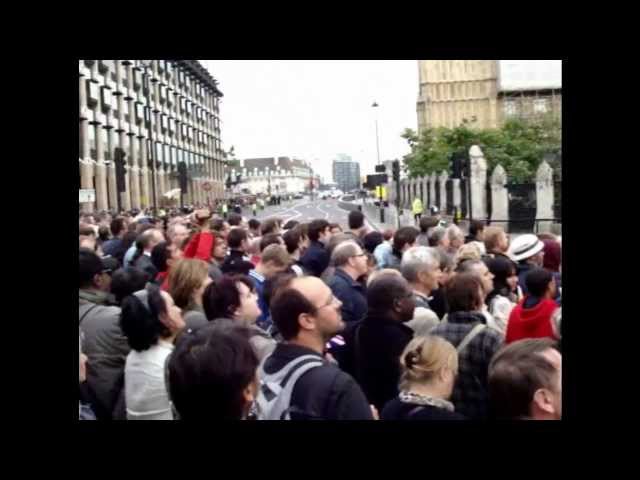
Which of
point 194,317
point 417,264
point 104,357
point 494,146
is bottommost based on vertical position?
point 104,357

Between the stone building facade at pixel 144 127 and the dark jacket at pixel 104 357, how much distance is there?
25.3m

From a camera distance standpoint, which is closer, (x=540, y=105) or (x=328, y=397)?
(x=328, y=397)

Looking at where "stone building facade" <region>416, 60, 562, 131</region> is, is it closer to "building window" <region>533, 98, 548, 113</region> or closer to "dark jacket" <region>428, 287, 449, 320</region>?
"building window" <region>533, 98, 548, 113</region>

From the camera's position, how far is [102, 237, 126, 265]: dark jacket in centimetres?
1088

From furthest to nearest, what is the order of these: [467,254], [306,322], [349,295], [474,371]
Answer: [467,254]
[349,295]
[474,371]
[306,322]

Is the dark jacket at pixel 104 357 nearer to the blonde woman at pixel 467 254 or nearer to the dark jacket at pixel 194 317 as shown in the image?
the dark jacket at pixel 194 317

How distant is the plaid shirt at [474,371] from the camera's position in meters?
4.22

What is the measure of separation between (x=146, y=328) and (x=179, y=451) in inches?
75.0

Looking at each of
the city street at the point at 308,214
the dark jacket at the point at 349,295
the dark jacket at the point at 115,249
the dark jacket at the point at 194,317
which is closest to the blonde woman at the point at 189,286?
the dark jacket at the point at 194,317

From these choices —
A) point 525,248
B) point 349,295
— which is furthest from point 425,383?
point 525,248

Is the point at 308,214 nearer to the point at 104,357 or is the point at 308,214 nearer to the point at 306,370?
the point at 104,357

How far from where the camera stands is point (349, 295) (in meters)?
6.26

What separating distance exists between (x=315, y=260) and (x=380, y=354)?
4104 millimetres
